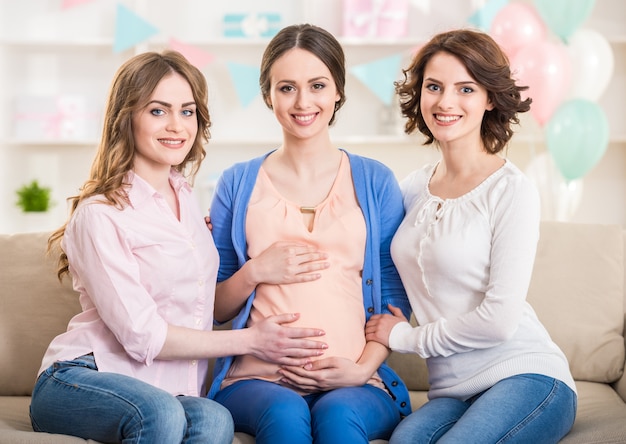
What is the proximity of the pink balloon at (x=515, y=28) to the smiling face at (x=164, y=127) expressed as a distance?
2.69 metres

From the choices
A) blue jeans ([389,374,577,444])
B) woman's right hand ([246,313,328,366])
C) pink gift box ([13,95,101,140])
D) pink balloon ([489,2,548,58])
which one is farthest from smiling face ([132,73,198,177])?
pink gift box ([13,95,101,140])

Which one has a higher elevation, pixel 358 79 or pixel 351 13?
pixel 351 13

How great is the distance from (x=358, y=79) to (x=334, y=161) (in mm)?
2829

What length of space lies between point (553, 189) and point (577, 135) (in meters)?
0.41

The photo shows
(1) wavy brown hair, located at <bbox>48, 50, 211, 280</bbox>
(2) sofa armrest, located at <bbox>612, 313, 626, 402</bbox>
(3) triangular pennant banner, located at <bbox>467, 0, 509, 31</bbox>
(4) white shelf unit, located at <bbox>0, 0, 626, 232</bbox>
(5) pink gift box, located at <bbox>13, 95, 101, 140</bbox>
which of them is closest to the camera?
(1) wavy brown hair, located at <bbox>48, 50, 211, 280</bbox>

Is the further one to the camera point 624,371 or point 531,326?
point 624,371

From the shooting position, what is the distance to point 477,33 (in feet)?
6.51

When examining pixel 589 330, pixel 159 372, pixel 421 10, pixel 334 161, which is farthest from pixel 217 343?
pixel 421 10

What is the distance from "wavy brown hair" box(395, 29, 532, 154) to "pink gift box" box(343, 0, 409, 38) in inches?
105

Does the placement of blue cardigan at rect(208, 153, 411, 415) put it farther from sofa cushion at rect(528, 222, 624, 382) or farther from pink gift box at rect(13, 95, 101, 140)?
pink gift box at rect(13, 95, 101, 140)

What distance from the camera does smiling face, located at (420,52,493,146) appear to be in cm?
197

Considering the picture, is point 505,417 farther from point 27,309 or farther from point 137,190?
point 27,309

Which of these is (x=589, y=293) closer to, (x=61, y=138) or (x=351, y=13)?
(x=351, y=13)

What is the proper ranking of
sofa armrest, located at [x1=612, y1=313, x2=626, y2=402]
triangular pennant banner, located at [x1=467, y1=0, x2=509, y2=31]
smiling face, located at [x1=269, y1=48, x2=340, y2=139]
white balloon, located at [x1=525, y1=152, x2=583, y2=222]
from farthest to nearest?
triangular pennant banner, located at [x1=467, y1=0, x2=509, y2=31], white balloon, located at [x1=525, y1=152, x2=583, y2=222], sofa armrest, located at [x1=612, y1=313, x2=626, y2=402], smiling face, located at [x1=269, y1=48, x2=340, y2=139]
